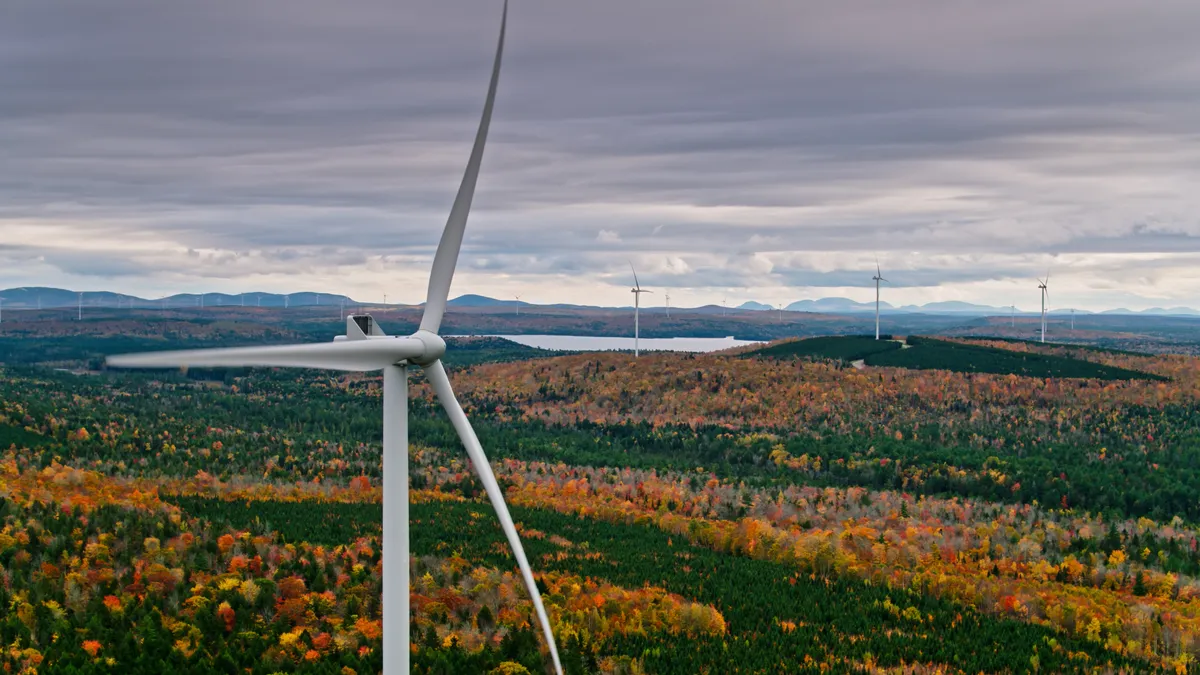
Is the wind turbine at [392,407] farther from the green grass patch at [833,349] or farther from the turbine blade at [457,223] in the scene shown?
the green grass patch at [833,349]

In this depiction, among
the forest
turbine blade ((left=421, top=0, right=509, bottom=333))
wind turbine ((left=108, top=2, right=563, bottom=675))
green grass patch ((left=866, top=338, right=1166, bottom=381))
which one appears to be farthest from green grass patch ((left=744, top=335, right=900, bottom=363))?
wind turbine ((left=108, top=2, right=563, bottom=675))

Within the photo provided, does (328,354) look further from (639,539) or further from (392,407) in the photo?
(639,539)

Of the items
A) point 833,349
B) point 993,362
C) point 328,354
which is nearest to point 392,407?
point 328,354

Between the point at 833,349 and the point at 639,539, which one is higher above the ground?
the point at 833,349

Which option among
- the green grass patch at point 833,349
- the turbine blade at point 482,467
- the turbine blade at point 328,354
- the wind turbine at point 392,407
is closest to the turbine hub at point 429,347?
the wind turbine at point 392,407

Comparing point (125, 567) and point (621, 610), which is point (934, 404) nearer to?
point (621, 610)

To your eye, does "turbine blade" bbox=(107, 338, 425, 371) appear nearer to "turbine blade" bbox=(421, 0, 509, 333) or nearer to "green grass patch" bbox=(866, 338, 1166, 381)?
"turbine blade" bbox=(421, 0, 509, 333)
